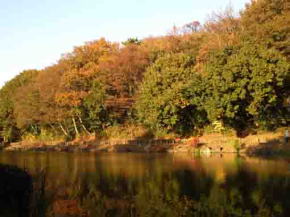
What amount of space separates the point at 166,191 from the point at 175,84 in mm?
27202

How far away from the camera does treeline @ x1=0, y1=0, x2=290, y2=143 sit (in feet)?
131

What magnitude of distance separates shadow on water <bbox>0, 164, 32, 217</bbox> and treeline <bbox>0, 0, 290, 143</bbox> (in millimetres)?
28415

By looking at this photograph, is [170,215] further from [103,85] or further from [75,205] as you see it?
[103,85]

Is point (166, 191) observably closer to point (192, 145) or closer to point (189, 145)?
point (192, 145)

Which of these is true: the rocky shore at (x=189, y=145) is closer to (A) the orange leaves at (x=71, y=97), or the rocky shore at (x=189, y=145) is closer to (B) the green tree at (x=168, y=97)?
(B) the green tree at (x=168, y=97)

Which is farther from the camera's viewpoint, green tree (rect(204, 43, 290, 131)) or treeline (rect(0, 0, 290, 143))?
treeline (rect(0, 0, 290, 143))

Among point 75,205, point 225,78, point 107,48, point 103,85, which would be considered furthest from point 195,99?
point 75,205

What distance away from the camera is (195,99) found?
45.1 meters

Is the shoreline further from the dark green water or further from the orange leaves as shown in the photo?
the dark green water

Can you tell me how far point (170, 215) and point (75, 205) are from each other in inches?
175

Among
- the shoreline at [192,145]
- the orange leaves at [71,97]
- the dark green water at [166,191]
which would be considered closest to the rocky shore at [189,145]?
the shoreline at [192,145]

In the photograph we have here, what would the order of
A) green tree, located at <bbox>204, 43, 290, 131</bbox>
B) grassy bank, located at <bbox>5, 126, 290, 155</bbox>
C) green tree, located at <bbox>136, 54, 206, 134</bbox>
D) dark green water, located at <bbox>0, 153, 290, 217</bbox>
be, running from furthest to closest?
1. green tree, located at <bbox>136, 54, 206, 134</bbox>
2. grassy bank, located at <bbox>5, 126, 290, 155</bbox>
3. green tree, located at <bbox>204, 43, 290, 131</bbox>
4. dark green water, located at <bbox>0, 153, 290, 217</bbox>

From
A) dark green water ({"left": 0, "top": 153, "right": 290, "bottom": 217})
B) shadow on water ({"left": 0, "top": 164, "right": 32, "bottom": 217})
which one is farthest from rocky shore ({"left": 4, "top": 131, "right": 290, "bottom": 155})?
shadow on water ({"left": 0, "top": 164, "right": 32, "bottom": 217})

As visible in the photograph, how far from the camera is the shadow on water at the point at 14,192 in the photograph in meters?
12.2
